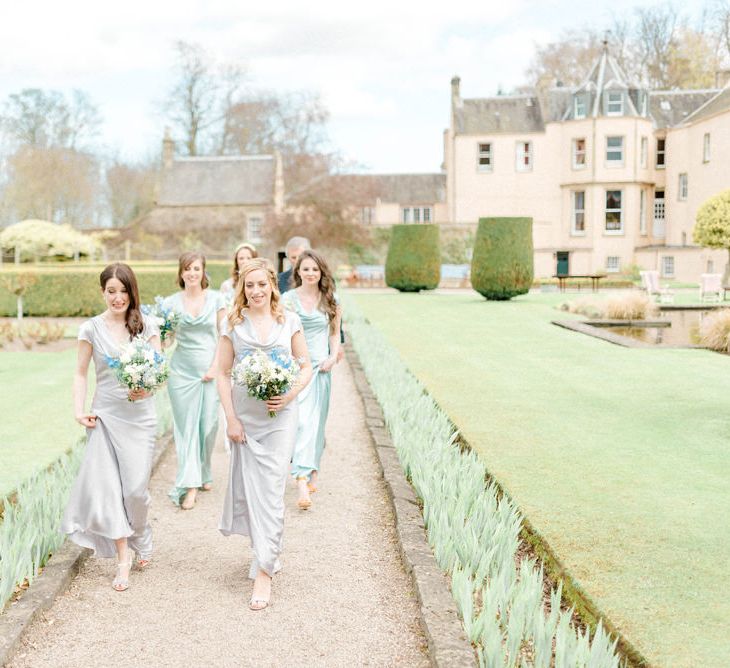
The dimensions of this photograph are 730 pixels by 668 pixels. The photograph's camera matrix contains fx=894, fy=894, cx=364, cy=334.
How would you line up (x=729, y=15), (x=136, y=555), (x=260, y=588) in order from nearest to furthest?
(x=260, y=588) → (x=136, y=555) → (x=729, y=15)

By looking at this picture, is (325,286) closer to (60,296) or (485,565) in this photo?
(485,565)

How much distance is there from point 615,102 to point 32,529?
41212 millimetres

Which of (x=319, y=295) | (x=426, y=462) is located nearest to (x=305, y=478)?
(x=426, y=462)

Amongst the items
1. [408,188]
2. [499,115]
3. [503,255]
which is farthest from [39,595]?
[408,188]

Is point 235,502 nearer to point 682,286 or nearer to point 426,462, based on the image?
point 426,462

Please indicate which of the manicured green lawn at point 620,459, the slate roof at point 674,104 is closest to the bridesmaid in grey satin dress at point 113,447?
the manicured green lawn at point 620,459

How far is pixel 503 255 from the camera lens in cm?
2648

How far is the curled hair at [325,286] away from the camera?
6.23 m

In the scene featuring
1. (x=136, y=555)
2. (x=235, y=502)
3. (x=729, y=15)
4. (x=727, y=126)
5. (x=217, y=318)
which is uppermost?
→ (x=729, y=15)

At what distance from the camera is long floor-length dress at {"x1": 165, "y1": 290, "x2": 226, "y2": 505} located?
6352 mm

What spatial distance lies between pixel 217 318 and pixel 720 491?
380cm

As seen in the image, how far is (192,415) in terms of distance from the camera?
20.9 ft

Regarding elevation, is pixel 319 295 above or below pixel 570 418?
above

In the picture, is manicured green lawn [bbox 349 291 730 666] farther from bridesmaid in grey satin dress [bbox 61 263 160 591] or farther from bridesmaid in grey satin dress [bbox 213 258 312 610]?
bridesmaid in grey satin dress [bbox 61 263 160 591]
